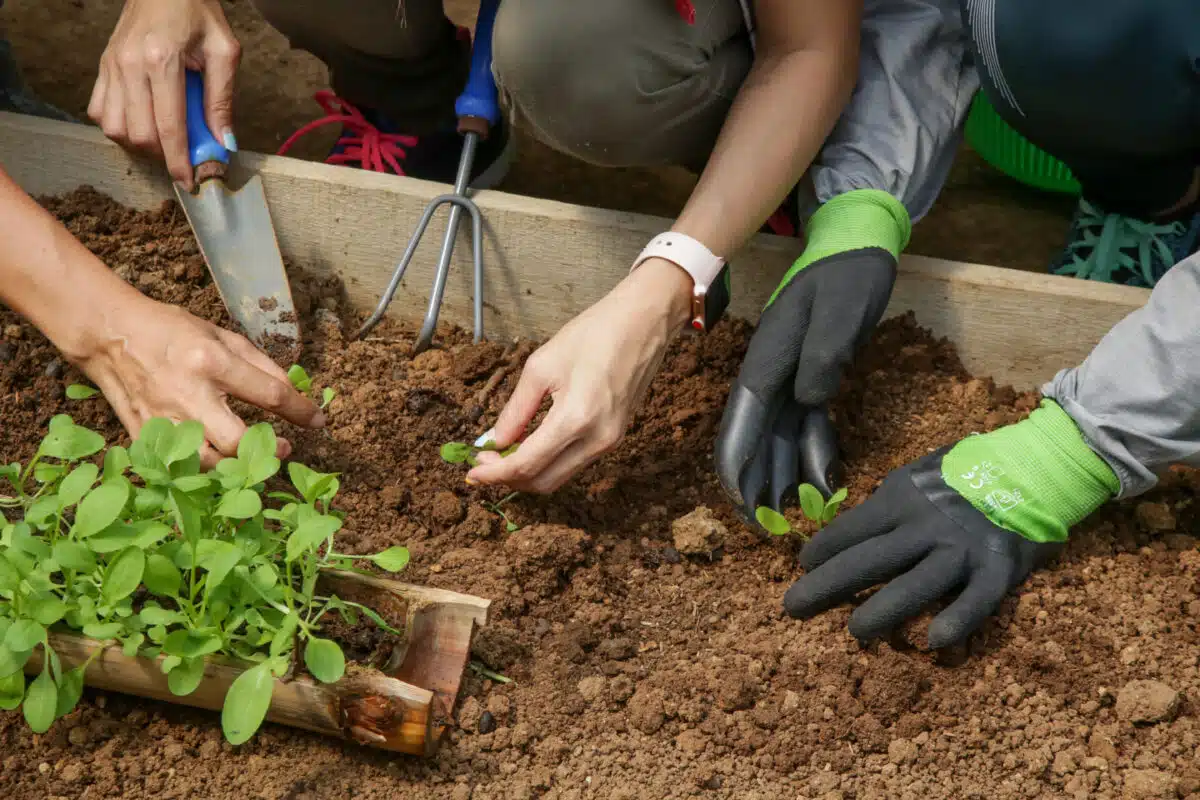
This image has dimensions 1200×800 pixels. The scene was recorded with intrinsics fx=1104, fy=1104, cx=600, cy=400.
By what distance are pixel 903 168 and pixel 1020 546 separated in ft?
2.19

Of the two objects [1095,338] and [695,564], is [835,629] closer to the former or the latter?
[695,564]

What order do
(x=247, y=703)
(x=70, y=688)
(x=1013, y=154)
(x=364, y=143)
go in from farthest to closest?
(x=1013, y=154)
(x=364, y=143)
(x=70, y=688)
(x=247, y=703)

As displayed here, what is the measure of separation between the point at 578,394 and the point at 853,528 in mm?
423

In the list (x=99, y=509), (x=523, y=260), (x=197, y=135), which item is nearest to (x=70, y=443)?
(x=99, y=509)

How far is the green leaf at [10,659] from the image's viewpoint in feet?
3.78

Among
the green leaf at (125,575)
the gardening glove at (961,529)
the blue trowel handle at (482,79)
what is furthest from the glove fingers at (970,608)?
the blue trowel handle at (482,79)

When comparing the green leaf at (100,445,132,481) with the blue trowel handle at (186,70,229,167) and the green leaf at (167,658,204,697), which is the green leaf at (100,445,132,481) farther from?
the blue trowel handle at (186,70,229,167)

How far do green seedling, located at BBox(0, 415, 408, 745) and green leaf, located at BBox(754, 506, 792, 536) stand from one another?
509 millimetres

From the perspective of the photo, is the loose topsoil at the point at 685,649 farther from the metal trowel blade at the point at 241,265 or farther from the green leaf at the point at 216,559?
the green leaf at the point at 216,559

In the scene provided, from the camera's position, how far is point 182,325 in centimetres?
152

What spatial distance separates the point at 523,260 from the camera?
1.92 meters

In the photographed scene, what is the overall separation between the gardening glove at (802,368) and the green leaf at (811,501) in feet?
0.21

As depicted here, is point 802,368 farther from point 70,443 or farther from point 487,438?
point 70,443

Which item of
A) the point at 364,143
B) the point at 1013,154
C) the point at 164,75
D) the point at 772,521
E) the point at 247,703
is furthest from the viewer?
the point at 1013,154
